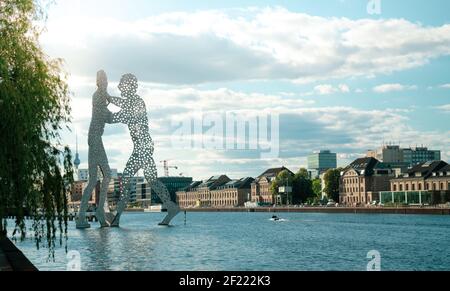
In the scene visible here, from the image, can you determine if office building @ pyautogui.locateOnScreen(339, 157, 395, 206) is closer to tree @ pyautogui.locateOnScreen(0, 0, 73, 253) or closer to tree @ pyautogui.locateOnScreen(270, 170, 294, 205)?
tree @ pyautogui.locateOnScreen(270, 170, 294, 205)

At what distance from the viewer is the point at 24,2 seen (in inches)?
675

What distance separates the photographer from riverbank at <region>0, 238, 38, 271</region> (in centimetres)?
1841

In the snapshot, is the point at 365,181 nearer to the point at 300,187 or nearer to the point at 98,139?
the point at 300,187

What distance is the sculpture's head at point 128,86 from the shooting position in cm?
7216

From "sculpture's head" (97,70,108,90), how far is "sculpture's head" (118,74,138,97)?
1629mm

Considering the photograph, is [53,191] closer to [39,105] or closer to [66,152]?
[66,152]

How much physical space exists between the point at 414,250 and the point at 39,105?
3288 centimetres

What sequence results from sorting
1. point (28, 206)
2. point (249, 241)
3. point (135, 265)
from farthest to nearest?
1. point (249, 241)
2. point (135, 265)
3. point (28, 206)

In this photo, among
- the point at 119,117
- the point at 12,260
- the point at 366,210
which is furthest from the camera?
the point at 366,210

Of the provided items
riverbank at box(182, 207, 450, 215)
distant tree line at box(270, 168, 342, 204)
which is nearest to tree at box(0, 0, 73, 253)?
riverbank at box(182, 207, 450, 215)

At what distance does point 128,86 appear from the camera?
72250 millimetres

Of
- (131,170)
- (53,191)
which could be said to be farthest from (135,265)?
(131,170)

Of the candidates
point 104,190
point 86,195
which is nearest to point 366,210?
point 104,190

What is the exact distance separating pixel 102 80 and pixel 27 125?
57.8 meters
